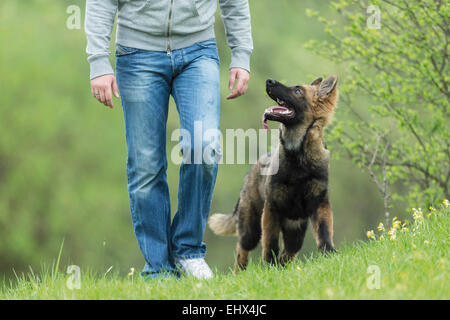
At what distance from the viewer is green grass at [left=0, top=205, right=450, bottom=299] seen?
112 inches

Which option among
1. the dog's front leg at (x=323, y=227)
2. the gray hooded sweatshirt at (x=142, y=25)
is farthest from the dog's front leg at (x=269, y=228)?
the gray hooded sweatshirt at (x=142, y=25)

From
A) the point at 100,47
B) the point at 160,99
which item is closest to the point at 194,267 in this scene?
the point at 160,99

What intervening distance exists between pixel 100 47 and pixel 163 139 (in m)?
0.75

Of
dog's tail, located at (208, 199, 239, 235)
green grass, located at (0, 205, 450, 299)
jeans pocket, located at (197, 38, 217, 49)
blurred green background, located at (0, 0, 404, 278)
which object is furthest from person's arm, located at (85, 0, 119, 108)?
blurred green background, located at (0, 0, 404, 278)

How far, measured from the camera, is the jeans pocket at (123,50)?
3889 millimetres

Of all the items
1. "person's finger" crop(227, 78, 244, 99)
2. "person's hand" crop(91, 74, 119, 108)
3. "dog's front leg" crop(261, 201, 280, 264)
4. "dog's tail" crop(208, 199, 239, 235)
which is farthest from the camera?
"dog's tail" crop(208, 199, 239, 235)

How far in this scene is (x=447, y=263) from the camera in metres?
3.24

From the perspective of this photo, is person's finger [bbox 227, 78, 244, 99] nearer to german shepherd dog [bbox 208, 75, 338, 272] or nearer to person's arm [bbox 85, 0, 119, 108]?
german shepherd dog [bbox 208, 75, 338, 272]

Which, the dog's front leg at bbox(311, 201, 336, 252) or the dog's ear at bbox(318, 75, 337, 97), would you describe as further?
the dog's ear at bbox(318, 75, 337, 97)

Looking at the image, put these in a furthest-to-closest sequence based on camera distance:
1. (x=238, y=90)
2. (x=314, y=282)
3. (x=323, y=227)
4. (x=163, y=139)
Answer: (x=323, y=227)
(x=238, y=90)
(x=163, y=139)
(x=314, y=282)

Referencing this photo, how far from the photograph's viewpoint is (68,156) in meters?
16.4

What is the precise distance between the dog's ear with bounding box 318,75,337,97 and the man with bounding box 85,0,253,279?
1351mm

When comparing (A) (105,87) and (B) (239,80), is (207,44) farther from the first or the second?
(A) (105,87)
